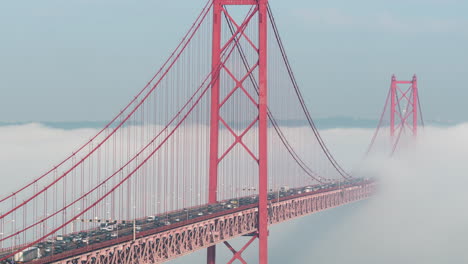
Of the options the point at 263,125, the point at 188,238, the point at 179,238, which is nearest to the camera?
the point at 179,238

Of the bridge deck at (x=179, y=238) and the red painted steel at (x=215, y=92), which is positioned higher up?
the red painted steel at (x=215, y=92)

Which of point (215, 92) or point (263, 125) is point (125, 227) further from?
point (215, 92)

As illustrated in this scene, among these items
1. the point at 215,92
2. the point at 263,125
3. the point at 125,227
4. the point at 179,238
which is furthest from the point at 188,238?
the point at 215,92

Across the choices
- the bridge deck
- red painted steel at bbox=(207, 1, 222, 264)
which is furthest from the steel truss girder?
red painted steel at bbox=(207, 1, 222, 264)

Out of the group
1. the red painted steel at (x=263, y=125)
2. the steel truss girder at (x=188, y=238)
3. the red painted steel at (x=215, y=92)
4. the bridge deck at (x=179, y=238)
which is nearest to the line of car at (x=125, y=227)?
the bridge deck at (x=179, y=238)

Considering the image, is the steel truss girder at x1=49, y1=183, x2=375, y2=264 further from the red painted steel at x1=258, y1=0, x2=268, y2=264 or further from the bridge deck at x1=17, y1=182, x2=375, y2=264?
the red painted steel at x1=258, y1=0, x2=268, y2=264

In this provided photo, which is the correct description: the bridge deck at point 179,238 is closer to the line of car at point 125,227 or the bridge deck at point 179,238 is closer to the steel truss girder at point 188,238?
the steel truss girder at point 188,238

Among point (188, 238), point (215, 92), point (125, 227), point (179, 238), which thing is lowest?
point (188, 238)

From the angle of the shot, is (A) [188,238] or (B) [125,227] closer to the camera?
(A) [188,238]

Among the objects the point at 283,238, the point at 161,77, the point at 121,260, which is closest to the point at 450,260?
the point at 283,238
